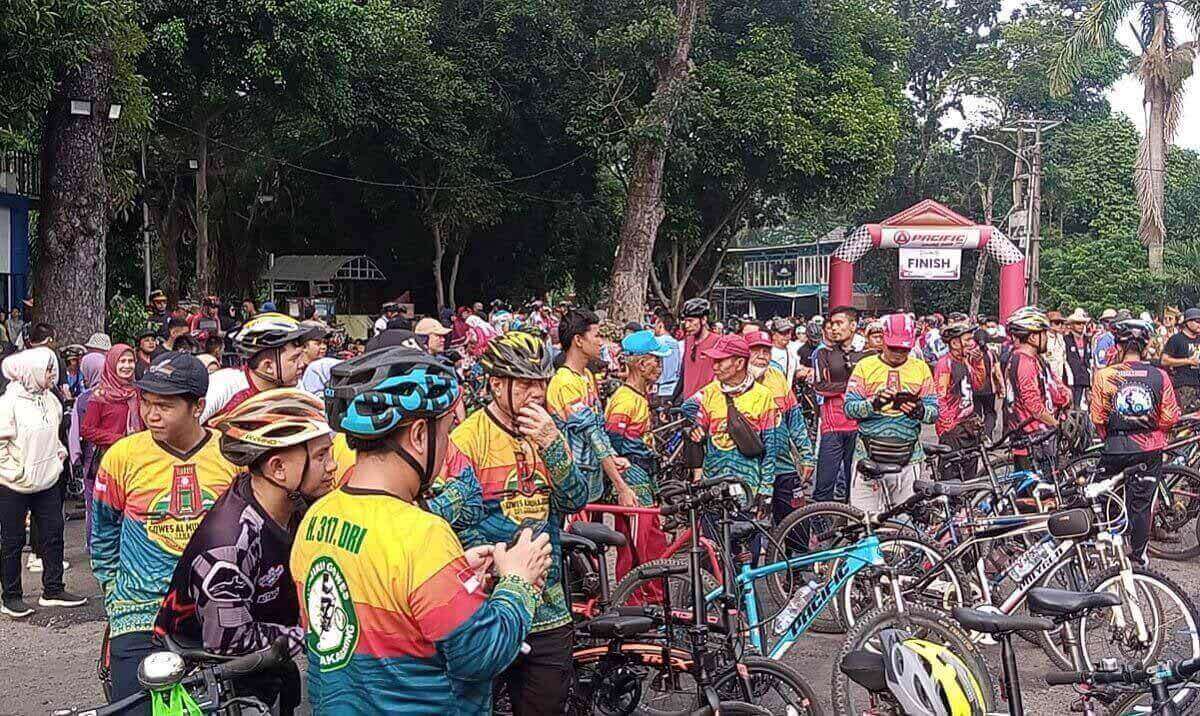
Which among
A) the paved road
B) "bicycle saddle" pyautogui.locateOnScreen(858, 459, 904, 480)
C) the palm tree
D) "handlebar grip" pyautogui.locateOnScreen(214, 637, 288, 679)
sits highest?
the palm tree

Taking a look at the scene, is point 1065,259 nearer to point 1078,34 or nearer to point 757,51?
point 1078,34

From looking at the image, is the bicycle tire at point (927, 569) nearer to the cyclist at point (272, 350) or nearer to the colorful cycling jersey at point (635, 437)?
the colorful cycling jersey at point (635, 437)

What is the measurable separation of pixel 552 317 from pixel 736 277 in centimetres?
3135

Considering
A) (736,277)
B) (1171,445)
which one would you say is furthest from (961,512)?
(736,277)

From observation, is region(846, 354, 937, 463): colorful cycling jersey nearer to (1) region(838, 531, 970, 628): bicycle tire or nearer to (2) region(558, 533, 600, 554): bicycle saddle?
(1) region(838, 531, 970, 628): bicycle tire

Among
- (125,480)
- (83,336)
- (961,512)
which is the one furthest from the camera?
(83,336)

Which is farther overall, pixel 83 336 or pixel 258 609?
pixel 83 336

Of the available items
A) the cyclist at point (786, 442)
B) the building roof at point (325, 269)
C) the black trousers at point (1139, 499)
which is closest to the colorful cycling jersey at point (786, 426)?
the cyclist at point (786, 442)

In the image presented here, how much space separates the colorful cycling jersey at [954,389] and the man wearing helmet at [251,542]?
6740mm

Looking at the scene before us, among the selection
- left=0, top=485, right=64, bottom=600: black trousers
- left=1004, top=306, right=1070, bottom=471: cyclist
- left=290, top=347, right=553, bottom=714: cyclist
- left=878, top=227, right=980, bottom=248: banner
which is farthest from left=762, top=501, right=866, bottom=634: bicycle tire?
A: left=878, top=227, right=980, bottom=248: banner

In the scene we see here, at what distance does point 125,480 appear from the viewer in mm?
4328

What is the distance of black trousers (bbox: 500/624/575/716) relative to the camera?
414 cm

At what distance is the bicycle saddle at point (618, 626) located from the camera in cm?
468

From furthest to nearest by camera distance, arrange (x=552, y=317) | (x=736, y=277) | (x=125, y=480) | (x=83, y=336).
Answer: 1. (x=736, y=277)
2. (x=552, y=317)
3. (x=83, y=336)
4. (x=125, y=480)
